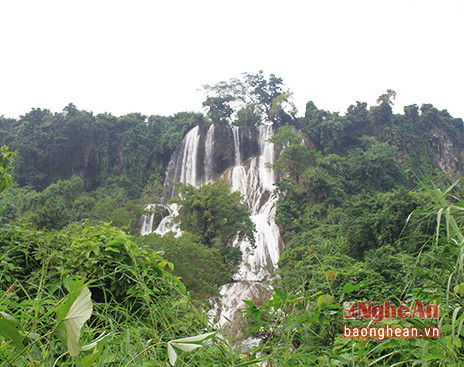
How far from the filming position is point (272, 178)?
64.0ft

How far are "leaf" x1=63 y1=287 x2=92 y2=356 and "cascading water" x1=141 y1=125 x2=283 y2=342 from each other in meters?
8.74

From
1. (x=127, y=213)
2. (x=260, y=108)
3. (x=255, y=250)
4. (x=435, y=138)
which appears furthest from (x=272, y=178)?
(x=435, y=138)

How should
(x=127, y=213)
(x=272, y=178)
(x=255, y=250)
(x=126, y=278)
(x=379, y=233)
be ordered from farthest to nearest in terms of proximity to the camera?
1. (x=272, y=178)
2. (x=127, y=213)
3. (x=255, y=250)
4. (x=379, y=233)
5. (x=126, y=278)

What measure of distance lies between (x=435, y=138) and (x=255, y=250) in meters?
20.7

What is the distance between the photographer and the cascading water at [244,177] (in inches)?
469

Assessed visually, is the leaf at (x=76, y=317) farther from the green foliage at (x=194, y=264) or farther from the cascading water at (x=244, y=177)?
the cascading water at (x=244, y=177)

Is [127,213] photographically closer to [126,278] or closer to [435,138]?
[126,278]

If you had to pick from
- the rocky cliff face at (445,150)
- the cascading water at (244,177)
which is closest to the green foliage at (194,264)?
the cascading water at (244,177)

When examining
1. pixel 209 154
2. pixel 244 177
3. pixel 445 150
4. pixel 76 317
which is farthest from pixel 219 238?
pixel 445 150

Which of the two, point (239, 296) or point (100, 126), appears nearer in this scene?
point (239, 296)

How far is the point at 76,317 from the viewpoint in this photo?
0.61 meters

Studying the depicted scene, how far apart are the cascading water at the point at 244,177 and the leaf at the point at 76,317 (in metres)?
8.74

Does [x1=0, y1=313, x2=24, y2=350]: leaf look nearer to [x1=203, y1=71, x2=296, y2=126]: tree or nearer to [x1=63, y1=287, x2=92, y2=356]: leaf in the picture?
[x1=63, y1=287, x2=92, y2=356]: leaf

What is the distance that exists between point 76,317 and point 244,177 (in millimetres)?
19100
